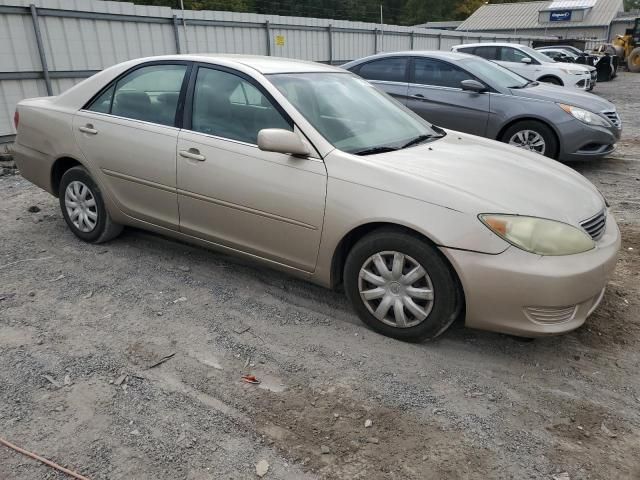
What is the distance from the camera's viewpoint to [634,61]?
2962cm

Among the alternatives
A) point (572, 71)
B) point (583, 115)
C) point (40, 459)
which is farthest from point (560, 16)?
point (40, 459)

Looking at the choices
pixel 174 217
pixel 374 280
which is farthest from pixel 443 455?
pixel 174 217

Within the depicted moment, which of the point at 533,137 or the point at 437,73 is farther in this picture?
the point at 437,73

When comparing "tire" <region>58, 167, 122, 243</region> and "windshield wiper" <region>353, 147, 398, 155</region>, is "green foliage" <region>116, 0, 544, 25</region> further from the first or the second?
"windshield wiper" <region>353, 147, 398, 155</region>

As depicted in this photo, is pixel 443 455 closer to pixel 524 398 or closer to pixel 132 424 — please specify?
pixel 524 398

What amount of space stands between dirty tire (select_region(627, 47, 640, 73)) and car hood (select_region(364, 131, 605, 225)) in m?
31.2

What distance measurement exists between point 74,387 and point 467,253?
2207mm

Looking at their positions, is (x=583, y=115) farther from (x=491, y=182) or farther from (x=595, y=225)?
(x=491, y=182)

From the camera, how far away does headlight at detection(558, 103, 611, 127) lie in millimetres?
6988

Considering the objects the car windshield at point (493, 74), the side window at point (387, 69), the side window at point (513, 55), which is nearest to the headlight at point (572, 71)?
the side window at point (513, 55)

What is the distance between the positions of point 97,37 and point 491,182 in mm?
8495

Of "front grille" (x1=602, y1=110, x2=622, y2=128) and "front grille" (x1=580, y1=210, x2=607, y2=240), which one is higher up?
"front grille" (x1=580, y1=210, x2=607, y2=240)

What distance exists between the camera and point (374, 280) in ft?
10.5

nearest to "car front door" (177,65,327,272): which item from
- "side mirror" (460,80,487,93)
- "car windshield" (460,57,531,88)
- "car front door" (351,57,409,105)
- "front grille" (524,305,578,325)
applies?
"front grille" (524,305,578,325)
